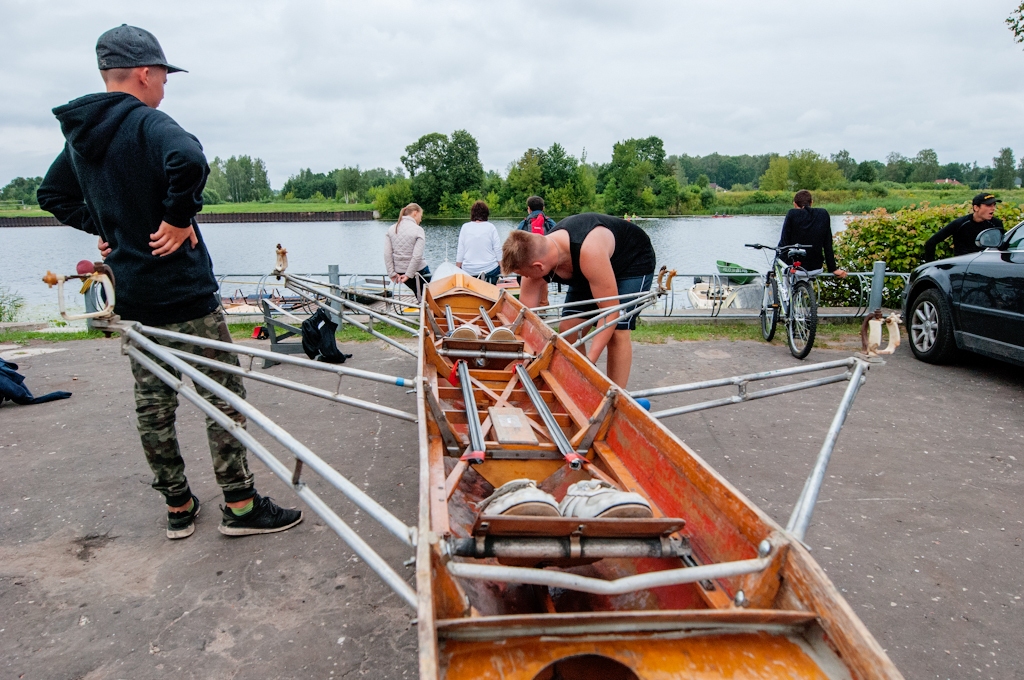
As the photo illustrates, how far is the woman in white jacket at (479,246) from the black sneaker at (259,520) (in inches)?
239

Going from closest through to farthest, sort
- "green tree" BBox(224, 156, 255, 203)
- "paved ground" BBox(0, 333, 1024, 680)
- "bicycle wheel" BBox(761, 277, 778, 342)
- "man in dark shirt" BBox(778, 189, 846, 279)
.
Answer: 1. "paved ground" BBox(0, 333, 1024, 680)
2. "man in dark shirt" BBox(778, 189, 846, 279)
3. "bicycle wheel" BBox(761, 277, 778, 342)
4. "green tree" BBox(224, 156, 255, 203)

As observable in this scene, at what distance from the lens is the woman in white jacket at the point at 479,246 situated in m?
9.17

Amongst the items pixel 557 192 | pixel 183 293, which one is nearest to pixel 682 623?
pixel 183 293

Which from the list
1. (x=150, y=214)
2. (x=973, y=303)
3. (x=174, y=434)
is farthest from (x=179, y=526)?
(x=973, y=303)

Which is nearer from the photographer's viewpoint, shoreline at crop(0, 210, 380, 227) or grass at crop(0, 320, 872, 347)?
grass at crop(0, 320, 872, 347)

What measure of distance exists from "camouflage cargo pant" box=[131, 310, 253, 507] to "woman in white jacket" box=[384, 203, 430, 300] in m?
5.22

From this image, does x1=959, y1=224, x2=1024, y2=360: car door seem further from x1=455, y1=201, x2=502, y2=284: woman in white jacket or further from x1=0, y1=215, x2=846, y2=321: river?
x1=0, y1=215, x2=846, y2=321: river

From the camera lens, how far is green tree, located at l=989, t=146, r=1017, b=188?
85.3 metres

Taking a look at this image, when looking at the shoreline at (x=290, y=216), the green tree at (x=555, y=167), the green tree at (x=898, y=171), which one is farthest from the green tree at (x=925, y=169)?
the shoreline at (x=290, y=216)

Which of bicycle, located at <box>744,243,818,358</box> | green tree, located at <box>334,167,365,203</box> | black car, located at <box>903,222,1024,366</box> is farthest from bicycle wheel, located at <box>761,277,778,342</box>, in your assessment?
green tree, located at <box>334,167,365,203</box>

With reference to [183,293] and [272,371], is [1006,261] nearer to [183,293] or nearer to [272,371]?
[183,293]

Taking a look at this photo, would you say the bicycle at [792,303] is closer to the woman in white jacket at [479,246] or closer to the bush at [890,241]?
the bush at [890,241]

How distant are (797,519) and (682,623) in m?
0.54

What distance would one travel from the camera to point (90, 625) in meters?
2.69
